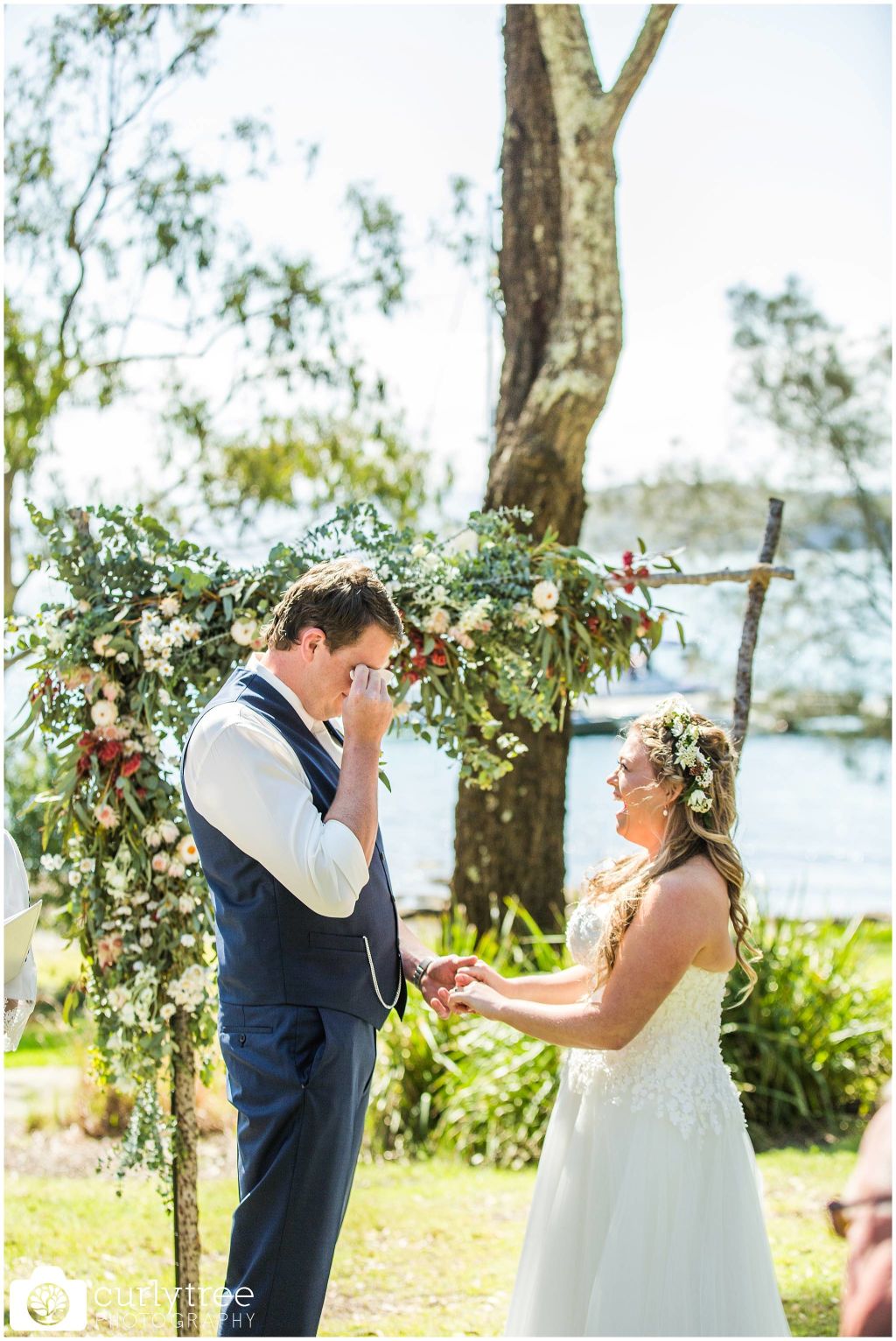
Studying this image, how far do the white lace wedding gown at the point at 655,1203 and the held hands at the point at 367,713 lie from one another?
2.35 ft

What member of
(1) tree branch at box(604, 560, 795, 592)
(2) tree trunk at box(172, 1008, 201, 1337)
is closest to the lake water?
(1) tree branch at box(604, 560, 795, 592)

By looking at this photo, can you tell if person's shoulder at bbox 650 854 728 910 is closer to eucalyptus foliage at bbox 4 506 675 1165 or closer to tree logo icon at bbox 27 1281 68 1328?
eucalyptus foliage at bbox 4 506 675 1165

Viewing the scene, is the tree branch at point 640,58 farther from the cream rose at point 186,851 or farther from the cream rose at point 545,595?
the cream rose at point 186,851

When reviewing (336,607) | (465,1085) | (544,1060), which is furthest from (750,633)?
(465,1085)

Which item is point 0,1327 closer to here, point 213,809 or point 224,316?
point 213,809

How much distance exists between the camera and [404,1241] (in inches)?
170

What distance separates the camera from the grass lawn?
3727mm

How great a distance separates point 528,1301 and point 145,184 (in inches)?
305

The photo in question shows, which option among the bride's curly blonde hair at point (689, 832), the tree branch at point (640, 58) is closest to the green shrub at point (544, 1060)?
Result: the bride's curly blonde hair at point (689, 832)

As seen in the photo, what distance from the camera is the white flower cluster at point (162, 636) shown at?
9.72 ft

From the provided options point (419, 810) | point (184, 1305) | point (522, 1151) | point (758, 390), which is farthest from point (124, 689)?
point (419, 810)

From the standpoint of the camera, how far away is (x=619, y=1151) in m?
2.53

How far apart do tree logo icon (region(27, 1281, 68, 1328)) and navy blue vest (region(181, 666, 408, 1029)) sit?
142 centimetres

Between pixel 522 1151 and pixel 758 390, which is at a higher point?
pixel 758 390
